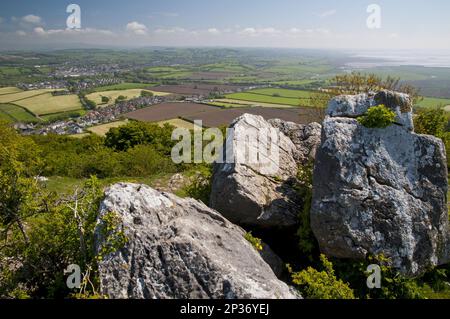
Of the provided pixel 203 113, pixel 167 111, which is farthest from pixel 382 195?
pixel 167 111

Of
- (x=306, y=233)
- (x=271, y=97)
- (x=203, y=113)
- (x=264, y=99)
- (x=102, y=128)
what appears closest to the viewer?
(x=306, y=233)

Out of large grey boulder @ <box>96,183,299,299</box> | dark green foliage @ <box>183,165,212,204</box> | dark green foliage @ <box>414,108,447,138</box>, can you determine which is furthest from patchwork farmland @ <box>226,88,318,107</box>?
large grey boulder @ <box>96,183,299,299</box>

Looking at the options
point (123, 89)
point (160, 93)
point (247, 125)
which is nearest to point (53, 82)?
point (123, 89)

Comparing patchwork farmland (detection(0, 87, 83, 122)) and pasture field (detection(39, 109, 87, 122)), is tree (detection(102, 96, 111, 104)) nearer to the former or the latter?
patchwork farmland (detection(0, 87, 83, 122))

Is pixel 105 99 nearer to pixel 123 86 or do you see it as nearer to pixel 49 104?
pixel 49 104

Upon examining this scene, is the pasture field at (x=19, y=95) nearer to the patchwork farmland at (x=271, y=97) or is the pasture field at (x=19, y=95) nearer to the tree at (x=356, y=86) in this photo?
the patchwork farmland at (x=271, y=97)

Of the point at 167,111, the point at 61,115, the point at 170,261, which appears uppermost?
the point at 167,111
